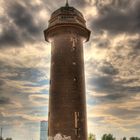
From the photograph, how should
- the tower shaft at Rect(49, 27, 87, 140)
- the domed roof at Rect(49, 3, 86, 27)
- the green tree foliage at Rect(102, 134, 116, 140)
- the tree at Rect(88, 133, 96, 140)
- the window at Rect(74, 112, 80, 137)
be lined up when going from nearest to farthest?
1. the window at Rect(74, 112, 80, 137)
2. the tower shaft at Rect(49, 27, 87, 140)
3. the domed roof at Rect(49, 3, 86, 27)
4. the tree at Rect(88, 133, 96, 140)
5. the green tree foliage at Rect(102, 134, 116, 140)

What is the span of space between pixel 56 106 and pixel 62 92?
118 centimetres

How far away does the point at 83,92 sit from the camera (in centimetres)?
1828

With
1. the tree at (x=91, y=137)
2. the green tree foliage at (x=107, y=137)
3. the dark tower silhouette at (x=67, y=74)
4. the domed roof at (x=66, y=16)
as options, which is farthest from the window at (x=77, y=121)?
the green tree foliage at (x=107, y=137)

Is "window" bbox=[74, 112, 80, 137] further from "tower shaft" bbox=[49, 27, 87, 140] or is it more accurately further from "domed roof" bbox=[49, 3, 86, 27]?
"domed roof" bbox=[49, 3, 86, 27]

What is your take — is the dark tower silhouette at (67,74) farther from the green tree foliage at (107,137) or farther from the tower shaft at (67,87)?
the green tree foliage at (107,137)

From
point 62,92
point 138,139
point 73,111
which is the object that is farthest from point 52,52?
point 138,139

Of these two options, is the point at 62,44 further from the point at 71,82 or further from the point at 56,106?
the point at 56,106

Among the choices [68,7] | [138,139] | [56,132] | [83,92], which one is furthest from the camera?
[138,139]

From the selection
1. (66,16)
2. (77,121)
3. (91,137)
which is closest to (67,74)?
(77,121)

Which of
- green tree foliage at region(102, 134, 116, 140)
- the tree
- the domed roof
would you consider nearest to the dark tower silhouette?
the domed roof

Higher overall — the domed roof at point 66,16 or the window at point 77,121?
the domed roof at point 66,16

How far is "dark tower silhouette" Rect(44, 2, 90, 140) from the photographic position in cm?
1684

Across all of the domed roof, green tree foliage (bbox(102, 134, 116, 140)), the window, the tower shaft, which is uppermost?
the domed roof

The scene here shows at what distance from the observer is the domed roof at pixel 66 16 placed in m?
19.2
